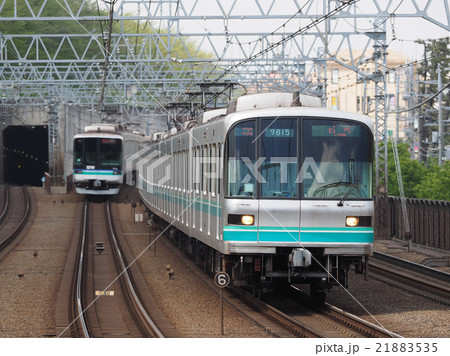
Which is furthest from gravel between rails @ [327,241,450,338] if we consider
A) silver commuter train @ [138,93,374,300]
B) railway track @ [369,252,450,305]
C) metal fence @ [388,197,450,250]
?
metal fence @ [388,197,450,250]

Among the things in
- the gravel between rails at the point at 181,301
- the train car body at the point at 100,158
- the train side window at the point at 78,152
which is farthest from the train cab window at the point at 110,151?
the gravel between rails at the point at 181,301

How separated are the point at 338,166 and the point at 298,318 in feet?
6.79

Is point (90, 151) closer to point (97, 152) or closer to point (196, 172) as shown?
point (97, 152)

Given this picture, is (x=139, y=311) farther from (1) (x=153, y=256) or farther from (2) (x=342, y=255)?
(1) (x=153, y=256)

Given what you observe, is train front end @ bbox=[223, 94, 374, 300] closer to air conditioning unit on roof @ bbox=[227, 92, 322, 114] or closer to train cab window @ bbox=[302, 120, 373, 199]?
train cab window @ bbox=[302, 120, 373, 199]

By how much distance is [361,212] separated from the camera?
470 inches

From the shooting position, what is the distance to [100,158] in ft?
115

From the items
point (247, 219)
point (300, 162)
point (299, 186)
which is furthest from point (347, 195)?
point (247, 219)

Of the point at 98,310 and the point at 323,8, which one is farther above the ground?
the point at 323,8

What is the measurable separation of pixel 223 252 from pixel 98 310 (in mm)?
2393

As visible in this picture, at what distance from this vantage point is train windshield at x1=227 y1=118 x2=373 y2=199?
11930 millimetres

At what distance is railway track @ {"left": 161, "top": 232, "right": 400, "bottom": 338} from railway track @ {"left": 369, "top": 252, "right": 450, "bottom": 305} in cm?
237

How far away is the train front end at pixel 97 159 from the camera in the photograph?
34906 millimetres
